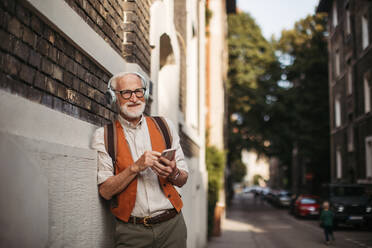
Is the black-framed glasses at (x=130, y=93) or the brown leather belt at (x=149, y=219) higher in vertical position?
the black-framed glasses at (x=130, y=93)

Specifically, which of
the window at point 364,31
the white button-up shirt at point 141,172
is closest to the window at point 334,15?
the window at point 364,31

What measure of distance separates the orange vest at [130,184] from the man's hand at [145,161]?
0.22 m

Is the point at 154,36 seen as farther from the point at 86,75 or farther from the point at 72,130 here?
the point at 72,130

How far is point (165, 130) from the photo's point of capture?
3.46 metres

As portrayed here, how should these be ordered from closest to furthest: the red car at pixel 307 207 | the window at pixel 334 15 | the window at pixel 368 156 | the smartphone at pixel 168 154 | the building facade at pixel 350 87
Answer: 1. the smartphone at pixel 168 154
2. the window at pixel 368 156
3. the building facade at pixel 350 87
4. the red car at pixel 307 207
5. the window at pixel 334 15

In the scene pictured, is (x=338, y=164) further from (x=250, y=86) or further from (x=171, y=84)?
(x=171, y=84)

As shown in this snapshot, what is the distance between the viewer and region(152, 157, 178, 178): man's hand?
9.78 feet

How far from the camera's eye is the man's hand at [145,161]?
9.51 ft

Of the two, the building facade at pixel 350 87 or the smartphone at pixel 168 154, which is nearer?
the smartphone at pixel 168 154

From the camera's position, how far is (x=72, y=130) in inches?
118

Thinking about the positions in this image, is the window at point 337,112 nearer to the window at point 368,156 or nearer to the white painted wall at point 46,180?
the window at point 368,156

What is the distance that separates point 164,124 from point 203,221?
9364 millimetres

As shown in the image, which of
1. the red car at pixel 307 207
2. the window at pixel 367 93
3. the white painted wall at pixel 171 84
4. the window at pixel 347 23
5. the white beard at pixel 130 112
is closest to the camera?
the white beard at pixel 130 112

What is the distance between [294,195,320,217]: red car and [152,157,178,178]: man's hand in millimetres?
24600
